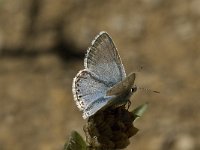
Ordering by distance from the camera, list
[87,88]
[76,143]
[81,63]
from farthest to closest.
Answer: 1. [81,63]
2. [76,143]
3. [87,88]

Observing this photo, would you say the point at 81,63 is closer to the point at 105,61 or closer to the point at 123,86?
the point at 105,61

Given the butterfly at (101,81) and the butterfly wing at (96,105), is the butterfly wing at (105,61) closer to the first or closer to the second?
the butterfly at (101,81)

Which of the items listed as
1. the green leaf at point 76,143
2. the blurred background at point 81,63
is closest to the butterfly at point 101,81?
the green leaf at point 76,143

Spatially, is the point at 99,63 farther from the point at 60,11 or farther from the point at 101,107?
the point at 60,11

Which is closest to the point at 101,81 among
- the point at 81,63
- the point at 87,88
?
the point at 87,88

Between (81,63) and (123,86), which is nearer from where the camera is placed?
(123,86)

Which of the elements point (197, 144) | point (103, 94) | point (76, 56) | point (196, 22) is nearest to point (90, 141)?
point (103, 94)
